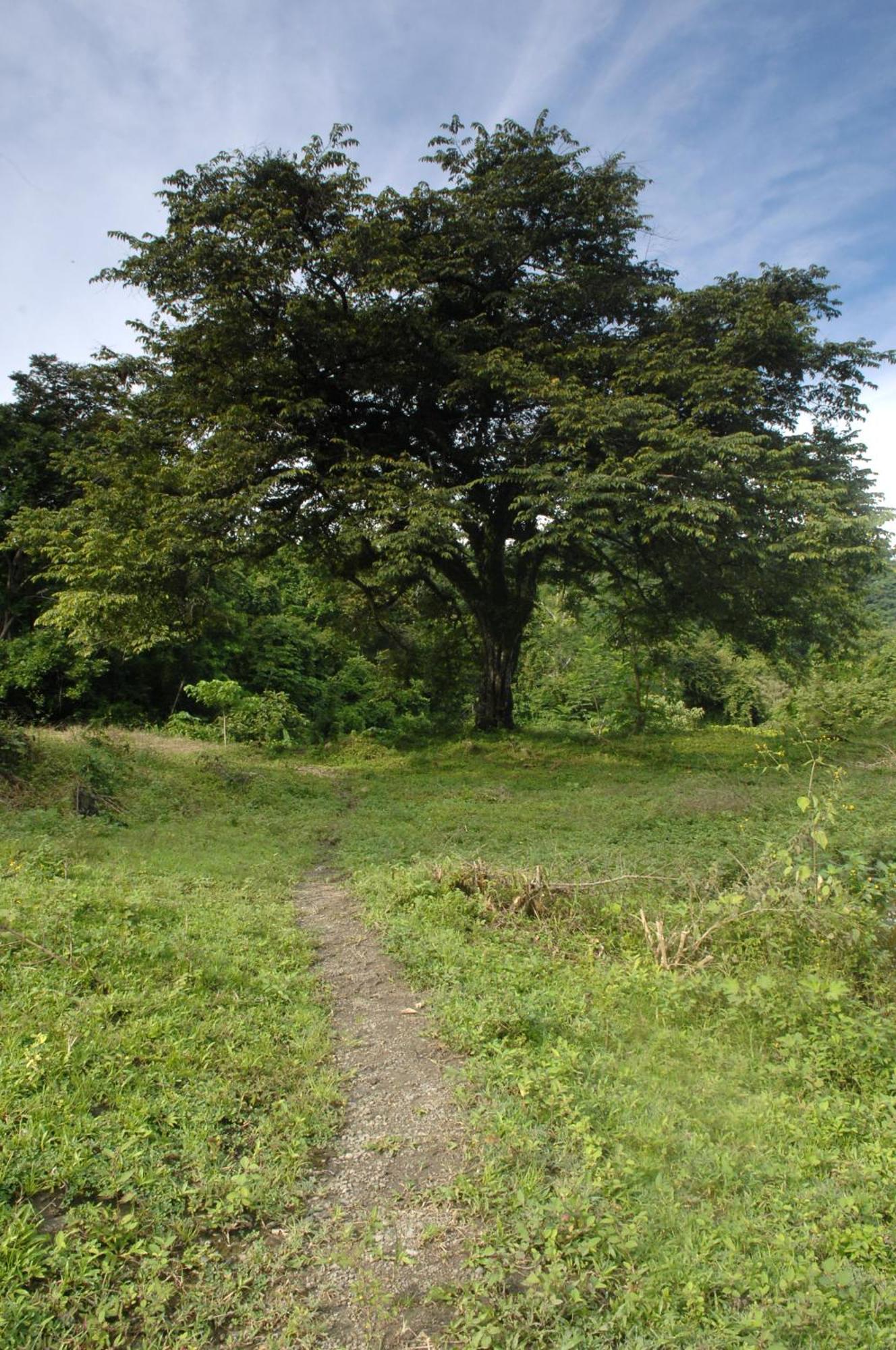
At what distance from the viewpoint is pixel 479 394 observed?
15211mm

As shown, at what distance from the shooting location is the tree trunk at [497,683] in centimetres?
1847

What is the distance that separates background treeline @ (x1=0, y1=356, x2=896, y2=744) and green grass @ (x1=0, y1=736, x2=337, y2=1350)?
35.6 feet

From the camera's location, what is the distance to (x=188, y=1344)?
7.45 feet

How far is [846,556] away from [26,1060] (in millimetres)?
13231

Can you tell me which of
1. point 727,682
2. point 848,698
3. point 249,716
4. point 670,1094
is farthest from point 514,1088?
point 727,682

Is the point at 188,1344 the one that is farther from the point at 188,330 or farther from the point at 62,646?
the point at 62,646

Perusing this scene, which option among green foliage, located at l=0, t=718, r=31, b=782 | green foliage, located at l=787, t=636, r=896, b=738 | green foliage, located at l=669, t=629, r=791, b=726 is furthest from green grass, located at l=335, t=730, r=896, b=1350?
green foliage, located at l=669, t=629, r=791, b=726

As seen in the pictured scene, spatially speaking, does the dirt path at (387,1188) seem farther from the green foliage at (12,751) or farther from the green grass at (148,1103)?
the green foliage at (12,751)

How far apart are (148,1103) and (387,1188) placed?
115 cm

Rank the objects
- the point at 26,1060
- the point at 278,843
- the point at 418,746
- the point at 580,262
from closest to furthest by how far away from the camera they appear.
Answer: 1. the point at 26,1060
2. the point at 278,843
3. the point at 580,262
4. the point at 418,746

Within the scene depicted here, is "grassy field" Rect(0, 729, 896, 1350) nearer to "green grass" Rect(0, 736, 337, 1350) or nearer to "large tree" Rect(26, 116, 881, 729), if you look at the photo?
"green grass" Rect(0, 736, 337, 1350)

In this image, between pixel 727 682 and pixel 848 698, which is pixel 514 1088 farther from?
pixel 727 682

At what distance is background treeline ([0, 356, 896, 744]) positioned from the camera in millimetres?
20297

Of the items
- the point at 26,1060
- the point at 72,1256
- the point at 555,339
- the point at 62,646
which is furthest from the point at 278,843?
the point at 62,646
